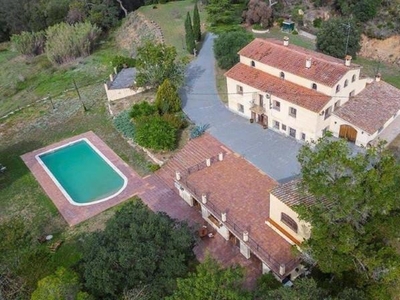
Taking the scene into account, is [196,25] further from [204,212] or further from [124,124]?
[204,212]

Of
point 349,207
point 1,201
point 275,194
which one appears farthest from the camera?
point 1,201

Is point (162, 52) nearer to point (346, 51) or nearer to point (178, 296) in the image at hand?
point (346, 51)

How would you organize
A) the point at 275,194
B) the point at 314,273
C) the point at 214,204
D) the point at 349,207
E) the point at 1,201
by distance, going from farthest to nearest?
the point at 1,201
the point at 214,204
the point at 275,194
the point at 314,273
the point at 349,207

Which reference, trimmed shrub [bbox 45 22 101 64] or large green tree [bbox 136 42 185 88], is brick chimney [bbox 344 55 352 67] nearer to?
large green tree [bbox 136 42 185 88]

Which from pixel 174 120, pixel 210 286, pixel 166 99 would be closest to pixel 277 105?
pixel 174 120

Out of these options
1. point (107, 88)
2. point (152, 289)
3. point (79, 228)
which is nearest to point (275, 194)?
point (152, 289)

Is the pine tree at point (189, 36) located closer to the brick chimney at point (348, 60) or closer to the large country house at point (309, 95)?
the large country house at point (309, 95)

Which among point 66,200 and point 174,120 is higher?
point 174,120

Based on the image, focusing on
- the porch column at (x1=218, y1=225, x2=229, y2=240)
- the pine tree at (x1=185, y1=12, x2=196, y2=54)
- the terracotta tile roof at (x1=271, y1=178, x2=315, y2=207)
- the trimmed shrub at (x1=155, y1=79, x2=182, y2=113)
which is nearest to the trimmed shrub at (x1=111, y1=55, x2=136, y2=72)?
the pine tree at (x1=185, y1=12, x2=196, y2=54)
